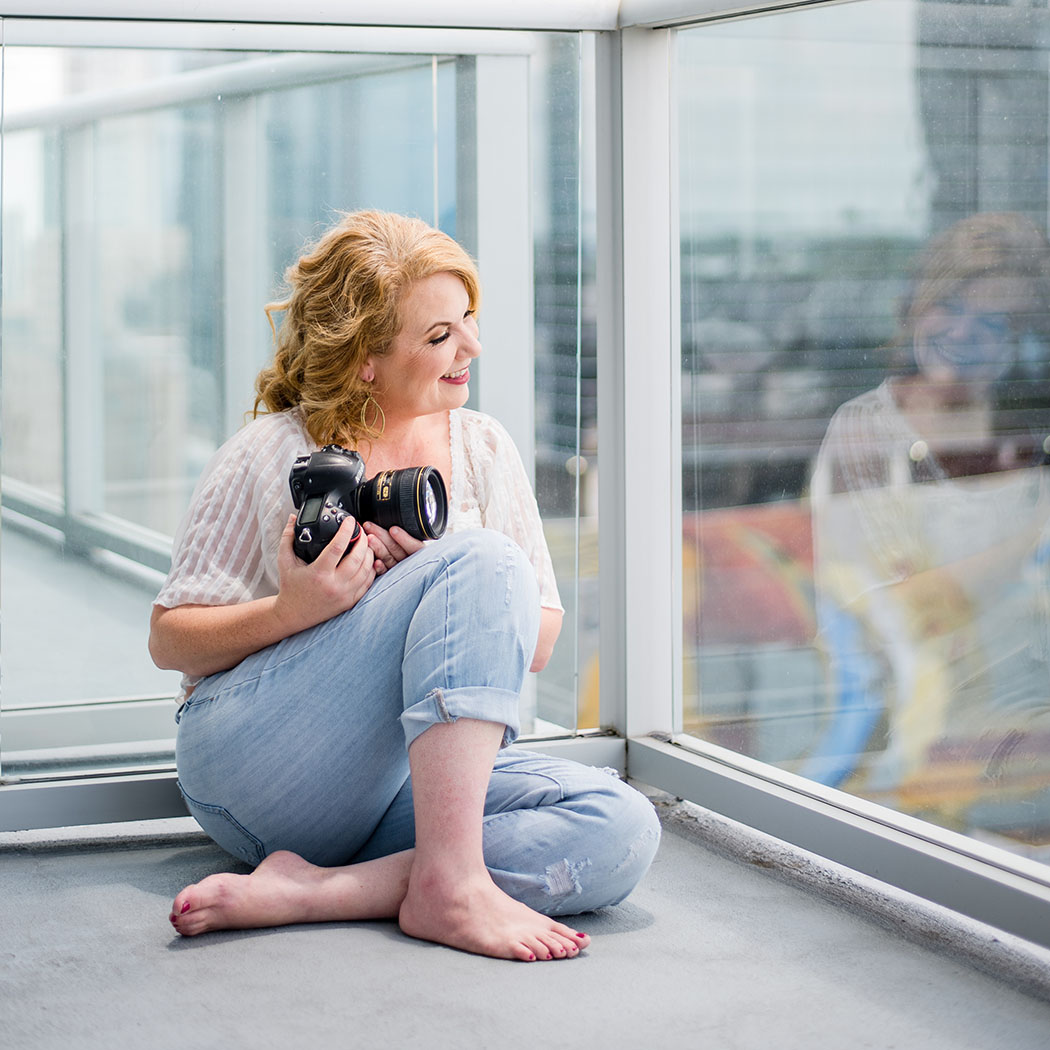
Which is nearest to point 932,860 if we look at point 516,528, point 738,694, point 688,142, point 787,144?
point 738,694

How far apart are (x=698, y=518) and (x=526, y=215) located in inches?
19.9

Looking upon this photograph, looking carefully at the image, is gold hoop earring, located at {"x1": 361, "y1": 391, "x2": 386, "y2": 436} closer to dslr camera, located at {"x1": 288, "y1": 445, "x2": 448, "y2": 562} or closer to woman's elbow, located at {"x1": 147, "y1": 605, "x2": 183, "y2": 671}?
dslr camera, located at {"x1": 288, "y1": 445, "x2": 448, "y2": 562}

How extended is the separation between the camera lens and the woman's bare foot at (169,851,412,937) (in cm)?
35

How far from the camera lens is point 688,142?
1962mm

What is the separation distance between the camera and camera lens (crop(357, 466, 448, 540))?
146cm

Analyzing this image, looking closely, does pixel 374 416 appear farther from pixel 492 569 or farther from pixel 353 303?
pixel 492 569

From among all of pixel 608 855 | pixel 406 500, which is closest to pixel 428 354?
pixel 406 500

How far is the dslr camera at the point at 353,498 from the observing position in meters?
1.42

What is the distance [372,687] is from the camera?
1423mm

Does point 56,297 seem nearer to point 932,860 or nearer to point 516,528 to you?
point 516,528

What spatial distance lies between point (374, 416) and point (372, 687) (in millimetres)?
369

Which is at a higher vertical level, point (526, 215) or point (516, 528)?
point (526, 215)

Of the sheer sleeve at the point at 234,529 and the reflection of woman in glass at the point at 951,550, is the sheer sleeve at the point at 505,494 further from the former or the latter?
the reflection of woman in glass at the point at 951,550

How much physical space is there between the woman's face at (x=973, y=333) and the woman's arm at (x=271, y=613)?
670 millimetres
